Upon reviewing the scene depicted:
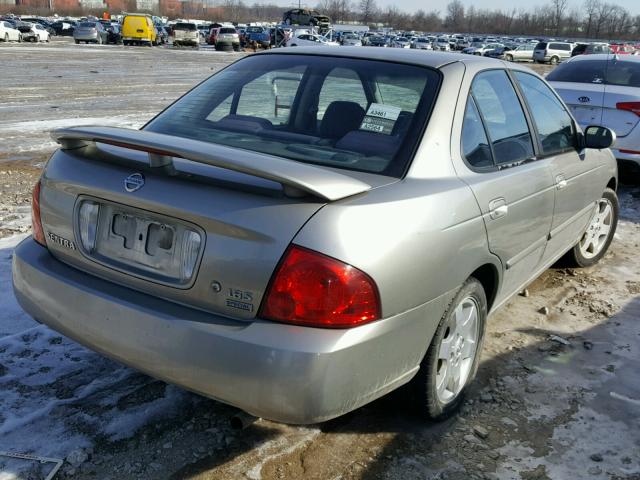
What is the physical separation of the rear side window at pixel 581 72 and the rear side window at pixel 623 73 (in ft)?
0.31

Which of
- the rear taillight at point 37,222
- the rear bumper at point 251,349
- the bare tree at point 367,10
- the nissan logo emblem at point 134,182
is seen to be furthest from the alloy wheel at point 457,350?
the bare tree at point 367,10

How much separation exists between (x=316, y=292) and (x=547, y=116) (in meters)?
2.54

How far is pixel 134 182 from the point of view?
2.55m

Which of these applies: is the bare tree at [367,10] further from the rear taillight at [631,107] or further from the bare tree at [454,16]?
the rear taillight at [631,107]

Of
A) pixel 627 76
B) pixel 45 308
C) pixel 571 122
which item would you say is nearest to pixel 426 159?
pixel 45 308

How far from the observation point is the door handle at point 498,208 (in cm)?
306

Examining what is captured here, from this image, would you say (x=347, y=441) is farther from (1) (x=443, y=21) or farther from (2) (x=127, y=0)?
(1) (x=443, y=21)

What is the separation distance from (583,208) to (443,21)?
171945 mm

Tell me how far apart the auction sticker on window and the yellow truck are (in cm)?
4717

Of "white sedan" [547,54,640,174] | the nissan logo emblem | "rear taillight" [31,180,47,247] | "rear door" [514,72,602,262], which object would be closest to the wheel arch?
"rear door" [514,72,602,262]

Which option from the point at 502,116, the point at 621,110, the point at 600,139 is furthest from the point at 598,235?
the point at 621,110

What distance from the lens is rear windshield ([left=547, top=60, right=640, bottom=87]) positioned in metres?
8.13

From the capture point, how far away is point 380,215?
239cm

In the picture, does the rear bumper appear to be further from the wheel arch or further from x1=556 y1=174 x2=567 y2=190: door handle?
x1=556 y1=174 x2=567 y2=190: door handle
